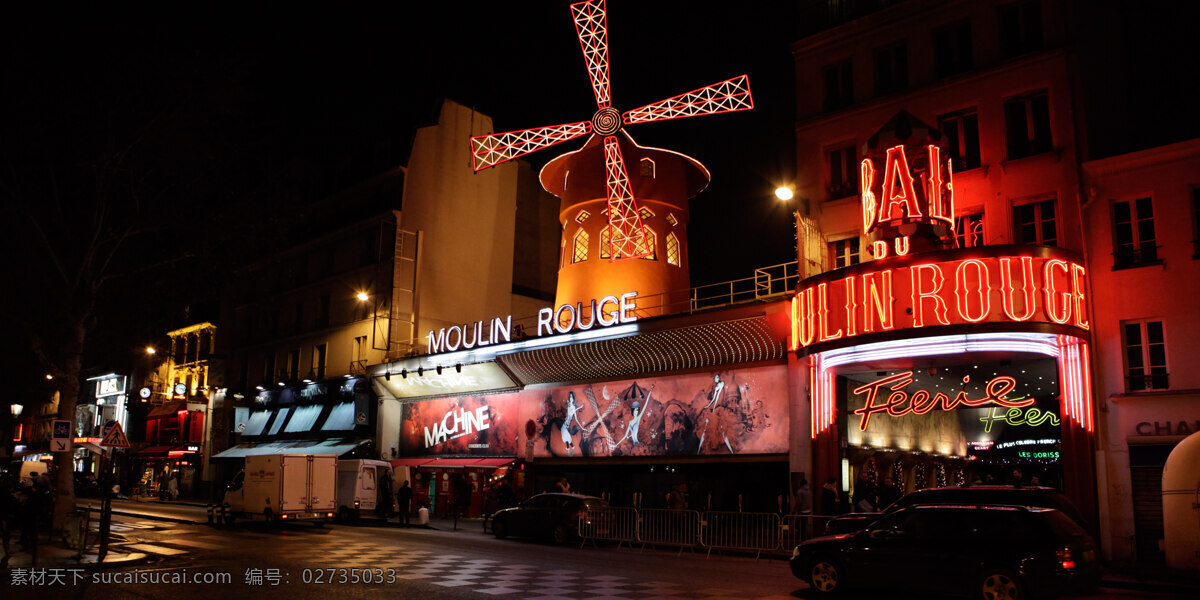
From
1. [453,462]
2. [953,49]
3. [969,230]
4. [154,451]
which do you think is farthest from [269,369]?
[953,49]

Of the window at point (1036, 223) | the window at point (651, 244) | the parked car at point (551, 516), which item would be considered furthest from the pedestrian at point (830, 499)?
the window at point (651, 244)

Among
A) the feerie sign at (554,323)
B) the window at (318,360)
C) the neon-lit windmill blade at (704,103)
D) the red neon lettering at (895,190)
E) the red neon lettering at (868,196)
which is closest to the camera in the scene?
the red neon lettering at (895,190)

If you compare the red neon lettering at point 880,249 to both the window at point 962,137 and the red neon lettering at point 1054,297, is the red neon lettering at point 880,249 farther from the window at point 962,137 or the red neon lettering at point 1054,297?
the red neon lettering at point 1054,297

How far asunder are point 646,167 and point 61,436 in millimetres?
19462

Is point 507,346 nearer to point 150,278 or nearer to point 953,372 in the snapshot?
point 150,278

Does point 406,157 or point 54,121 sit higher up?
point 406,157

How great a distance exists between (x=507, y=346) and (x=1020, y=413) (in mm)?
15767

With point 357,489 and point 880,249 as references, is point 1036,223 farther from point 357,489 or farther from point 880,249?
point 357,489

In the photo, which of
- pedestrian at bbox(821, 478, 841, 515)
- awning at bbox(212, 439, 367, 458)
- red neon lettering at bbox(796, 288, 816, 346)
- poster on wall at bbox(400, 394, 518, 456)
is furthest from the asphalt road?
awning at bbox(212, 439, 367, 458)

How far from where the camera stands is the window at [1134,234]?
1855 cm

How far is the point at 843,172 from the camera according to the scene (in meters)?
23.3

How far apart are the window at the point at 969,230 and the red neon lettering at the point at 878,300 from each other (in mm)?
3111

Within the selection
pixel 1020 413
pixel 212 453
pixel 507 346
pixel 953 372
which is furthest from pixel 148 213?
pixel 212 453

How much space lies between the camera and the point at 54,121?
20.3 meters
